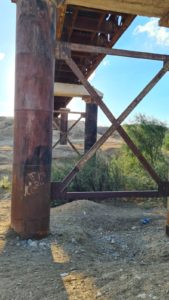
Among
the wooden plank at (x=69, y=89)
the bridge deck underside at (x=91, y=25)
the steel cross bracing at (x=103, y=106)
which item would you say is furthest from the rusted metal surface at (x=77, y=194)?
the wooden plank at (x=69, y=89)

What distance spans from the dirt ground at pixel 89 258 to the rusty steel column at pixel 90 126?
18.7 feet

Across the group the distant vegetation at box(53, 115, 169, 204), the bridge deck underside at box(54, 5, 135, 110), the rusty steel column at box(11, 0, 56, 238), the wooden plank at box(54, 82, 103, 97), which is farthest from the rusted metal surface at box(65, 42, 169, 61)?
the wooden plank at box(54, 82, 103, 97)

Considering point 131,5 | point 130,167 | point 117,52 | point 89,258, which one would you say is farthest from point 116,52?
point 130,167

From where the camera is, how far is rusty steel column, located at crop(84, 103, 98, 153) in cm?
1288

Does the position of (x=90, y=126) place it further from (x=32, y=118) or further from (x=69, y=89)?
(x=32, y=118)

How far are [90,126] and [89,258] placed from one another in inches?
348

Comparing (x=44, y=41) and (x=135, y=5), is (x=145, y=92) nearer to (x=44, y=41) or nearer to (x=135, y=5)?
(x=135, y=5)

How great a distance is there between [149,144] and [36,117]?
6.42 m

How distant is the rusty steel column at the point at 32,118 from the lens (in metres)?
4.96

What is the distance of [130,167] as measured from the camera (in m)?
10.9

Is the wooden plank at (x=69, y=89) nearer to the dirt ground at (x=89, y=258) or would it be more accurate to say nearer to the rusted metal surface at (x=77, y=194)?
the dirt ground at (x=89, y=258)

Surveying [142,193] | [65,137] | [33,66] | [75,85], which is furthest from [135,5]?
[65,137]

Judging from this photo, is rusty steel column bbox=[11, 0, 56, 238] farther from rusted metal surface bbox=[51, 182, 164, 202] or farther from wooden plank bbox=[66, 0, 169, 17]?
wooden plank bbox=[66, 0, 169, 17]

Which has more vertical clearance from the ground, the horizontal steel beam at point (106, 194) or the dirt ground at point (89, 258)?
the horizontal steel beam at point (106, 194)
